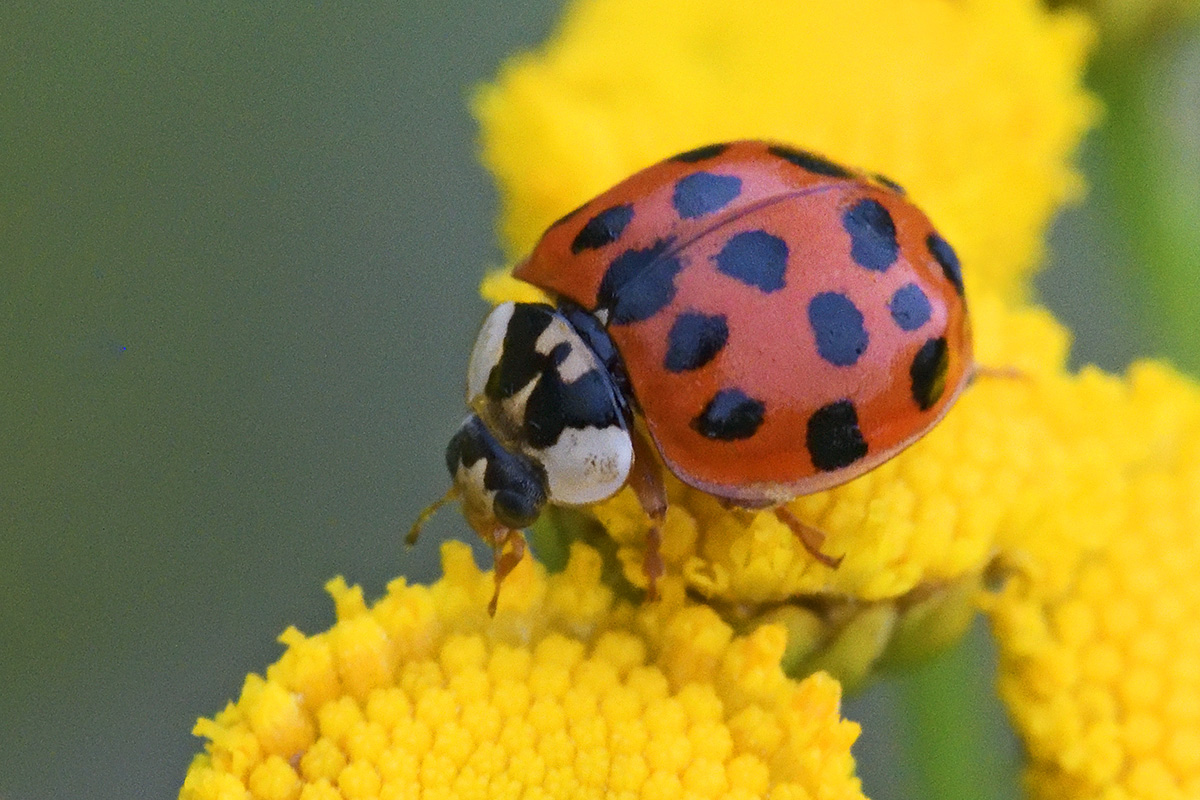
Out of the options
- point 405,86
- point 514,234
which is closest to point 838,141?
point 514,234

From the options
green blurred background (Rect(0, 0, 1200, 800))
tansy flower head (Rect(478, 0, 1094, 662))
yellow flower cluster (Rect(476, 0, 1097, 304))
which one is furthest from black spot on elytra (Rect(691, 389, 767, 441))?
green blurred background (Rect(0, 0, 1200, 800))

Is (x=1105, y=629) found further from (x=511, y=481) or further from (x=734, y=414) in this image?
(x=511, y=481)

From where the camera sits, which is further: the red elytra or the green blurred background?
the green blurred background

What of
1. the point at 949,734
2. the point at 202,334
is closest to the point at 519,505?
the point at 949,734

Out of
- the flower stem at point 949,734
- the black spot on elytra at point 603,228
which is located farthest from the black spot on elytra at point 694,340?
the flower stem at point 949,734

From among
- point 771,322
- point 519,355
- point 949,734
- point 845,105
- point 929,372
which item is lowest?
point 949,734

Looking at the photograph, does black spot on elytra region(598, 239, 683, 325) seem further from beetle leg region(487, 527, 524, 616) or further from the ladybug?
beetle leg region(487, 527, 524, 616)
